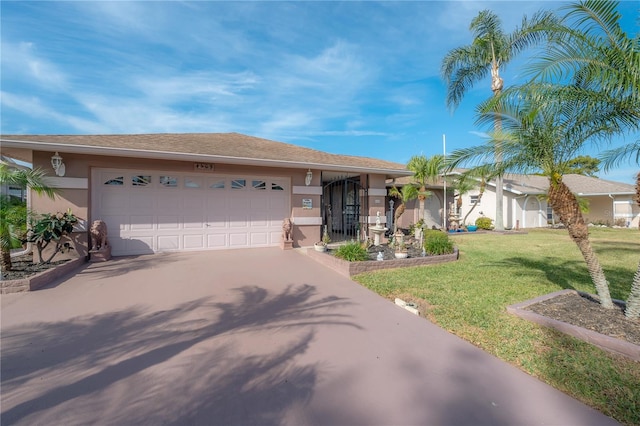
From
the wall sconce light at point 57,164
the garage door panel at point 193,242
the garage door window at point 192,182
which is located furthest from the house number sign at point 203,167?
the wall sconce light at point 57,164

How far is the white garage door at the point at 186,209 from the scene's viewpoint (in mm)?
8141

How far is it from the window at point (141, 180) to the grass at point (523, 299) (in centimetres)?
695

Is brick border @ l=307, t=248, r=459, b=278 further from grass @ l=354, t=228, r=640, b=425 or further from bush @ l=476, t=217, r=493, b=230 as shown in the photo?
bush @ l=476, t=217, r=493, b=230

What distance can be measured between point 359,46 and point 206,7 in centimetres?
542

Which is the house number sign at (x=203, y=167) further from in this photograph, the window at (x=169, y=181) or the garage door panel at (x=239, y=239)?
the garage door panel at (x=239, y=239)

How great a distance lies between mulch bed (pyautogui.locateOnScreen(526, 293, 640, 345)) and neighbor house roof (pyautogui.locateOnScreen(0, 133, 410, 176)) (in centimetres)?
683

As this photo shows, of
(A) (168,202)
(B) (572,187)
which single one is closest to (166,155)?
(A) (168,202)

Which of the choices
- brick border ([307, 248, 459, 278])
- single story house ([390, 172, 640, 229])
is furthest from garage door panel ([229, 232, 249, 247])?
single story house ([390, 172, 640, 229])

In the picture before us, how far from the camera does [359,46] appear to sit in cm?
1035

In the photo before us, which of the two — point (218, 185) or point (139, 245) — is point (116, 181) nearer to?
point (139, 245)

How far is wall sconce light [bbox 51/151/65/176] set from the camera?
282 inches

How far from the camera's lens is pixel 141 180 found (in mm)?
8414

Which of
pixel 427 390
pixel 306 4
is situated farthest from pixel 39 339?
pixel 306 4

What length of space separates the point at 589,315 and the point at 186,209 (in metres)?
9.76
